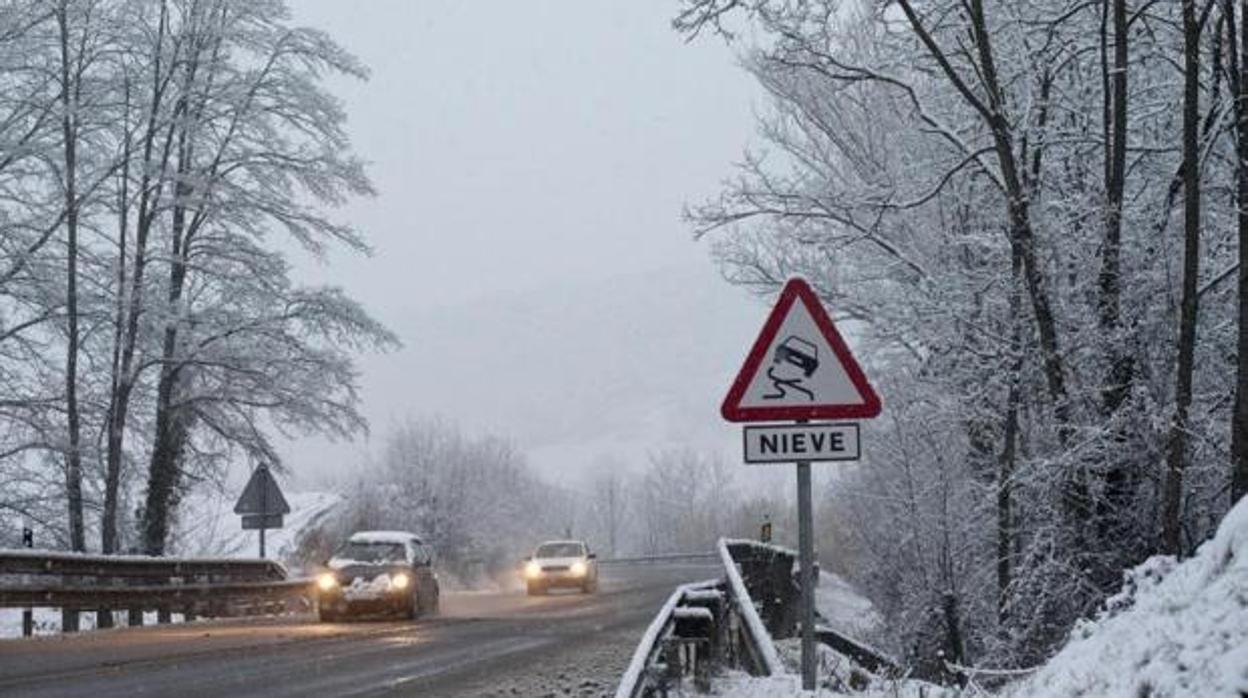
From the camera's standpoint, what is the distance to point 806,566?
733cm

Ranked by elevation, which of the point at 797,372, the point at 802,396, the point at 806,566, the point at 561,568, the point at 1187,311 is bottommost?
the point at 561,568

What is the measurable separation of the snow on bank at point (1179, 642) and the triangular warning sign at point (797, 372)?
174cm

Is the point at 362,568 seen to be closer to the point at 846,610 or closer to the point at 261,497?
the point at 261,497

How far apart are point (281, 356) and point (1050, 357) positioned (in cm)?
A: 1930

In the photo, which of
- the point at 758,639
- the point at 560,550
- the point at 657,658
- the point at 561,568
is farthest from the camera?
the point at 560,550

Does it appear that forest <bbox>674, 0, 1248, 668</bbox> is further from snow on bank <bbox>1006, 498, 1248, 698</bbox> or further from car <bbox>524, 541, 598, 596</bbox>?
car <bbox>524, 541, 598, 596</bbox>

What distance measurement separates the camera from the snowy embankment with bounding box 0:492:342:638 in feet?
97.5

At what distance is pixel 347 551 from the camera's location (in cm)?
2419

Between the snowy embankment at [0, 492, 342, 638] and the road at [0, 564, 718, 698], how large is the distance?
383 inches

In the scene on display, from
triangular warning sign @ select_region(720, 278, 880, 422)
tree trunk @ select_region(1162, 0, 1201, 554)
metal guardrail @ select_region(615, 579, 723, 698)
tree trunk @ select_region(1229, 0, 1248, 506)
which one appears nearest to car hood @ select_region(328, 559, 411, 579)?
metal guardrail @ select_region(615, 579, 723, 698)

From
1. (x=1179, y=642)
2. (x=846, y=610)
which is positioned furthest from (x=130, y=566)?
(x=846, y=610)

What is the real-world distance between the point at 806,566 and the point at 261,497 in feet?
62.0

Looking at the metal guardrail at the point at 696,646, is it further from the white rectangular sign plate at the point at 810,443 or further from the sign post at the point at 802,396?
the white rectangular sign plate at the point at 810,443

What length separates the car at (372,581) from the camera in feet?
74.7
